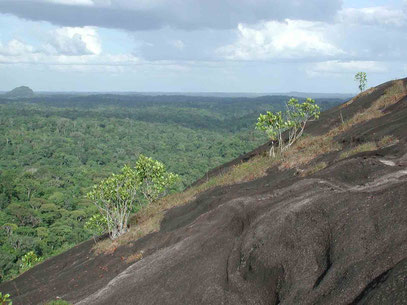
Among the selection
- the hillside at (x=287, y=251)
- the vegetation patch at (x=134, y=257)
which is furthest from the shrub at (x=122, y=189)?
the vegetation patch at (x=134, y=257)

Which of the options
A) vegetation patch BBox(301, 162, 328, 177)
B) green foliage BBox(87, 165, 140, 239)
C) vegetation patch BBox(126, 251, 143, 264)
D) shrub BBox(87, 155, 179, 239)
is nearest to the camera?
vegetation patch BBox(126, 251, 143, 264)

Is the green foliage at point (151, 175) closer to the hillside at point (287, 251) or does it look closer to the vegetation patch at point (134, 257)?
the hillside at point (287, 251)

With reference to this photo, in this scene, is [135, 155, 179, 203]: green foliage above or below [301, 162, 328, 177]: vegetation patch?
below

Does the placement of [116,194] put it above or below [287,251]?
below

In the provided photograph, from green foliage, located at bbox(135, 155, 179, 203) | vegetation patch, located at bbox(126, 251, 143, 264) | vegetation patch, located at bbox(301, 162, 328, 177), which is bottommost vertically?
vegetation patch, located at bbox(126, 251, 143, 264)

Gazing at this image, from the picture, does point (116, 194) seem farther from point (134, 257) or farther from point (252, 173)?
point (252, 173)

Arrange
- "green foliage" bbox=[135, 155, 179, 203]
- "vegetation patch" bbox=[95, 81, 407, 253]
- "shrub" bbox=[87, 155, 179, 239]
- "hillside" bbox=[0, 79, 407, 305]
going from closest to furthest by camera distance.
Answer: "hillside" bbox=[0, 79, 407, 305] < "vegetation patch" bbox=[95, 81, 407, 253] < "shrub" bbox=[87, 155, 179, 239] < "green foliage" bbox=[135, 155, 179, 203]

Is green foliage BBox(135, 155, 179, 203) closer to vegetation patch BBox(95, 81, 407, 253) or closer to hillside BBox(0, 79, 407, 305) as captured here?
vegetation patch BBox(95, 81, 407, 253)

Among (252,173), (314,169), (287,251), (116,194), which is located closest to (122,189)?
(116,194)

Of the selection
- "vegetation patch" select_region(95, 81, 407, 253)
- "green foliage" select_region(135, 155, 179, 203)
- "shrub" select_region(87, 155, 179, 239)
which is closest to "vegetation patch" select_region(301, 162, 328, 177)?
"vegetation patch" select_region(95, 81, 407, 253)

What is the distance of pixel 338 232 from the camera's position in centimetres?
1323

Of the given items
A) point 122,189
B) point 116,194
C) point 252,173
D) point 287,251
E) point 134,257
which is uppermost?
point 287,251

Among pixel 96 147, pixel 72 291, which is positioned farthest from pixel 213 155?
pixel 72 291

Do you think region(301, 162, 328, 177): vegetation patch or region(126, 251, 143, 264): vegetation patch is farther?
region(301, 162, 328, 177): vegetation patch
